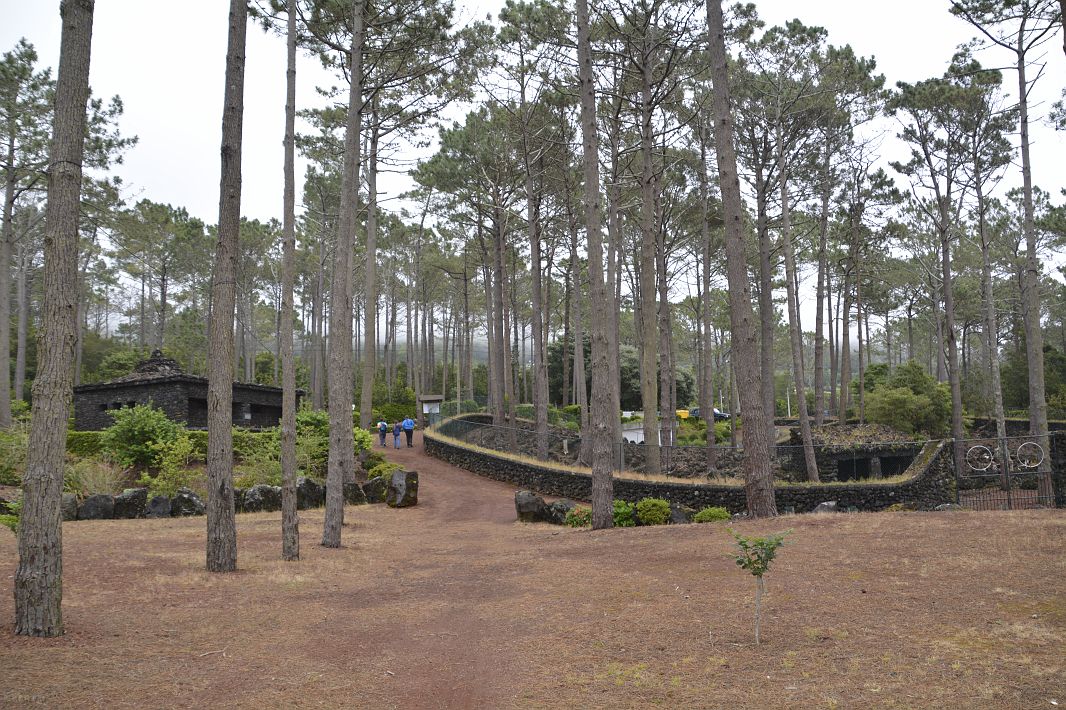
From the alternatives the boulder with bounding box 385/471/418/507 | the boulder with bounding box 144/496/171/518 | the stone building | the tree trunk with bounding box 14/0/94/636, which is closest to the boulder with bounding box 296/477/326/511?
the boulder with bounding box 385/471/418/507

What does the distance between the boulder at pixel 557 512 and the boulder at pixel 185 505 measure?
284 inches

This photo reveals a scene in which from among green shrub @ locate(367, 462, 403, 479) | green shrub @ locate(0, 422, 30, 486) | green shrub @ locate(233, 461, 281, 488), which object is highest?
green shrub @ locate(0, 422, 30, 486)

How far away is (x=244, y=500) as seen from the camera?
15.5m

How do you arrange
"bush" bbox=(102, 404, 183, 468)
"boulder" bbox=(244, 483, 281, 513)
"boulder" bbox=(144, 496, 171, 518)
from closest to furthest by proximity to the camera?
"boulder" bbox=(144, 496, 171, 518), "boulder" bbox=(244, 483, 281, 513), "bush" bbox=(102, 404, 183, 468)

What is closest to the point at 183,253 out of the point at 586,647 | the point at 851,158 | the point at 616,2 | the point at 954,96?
the point at 616,2

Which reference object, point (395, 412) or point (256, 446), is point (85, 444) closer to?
point (256, 446)

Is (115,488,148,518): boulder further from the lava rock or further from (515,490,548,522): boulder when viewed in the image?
(515,490,548,522): boulder

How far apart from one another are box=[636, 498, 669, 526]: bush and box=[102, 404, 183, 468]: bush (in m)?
13.5

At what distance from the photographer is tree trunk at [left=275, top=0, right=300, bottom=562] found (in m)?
9.70

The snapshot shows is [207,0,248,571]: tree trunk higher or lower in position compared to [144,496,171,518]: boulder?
higher

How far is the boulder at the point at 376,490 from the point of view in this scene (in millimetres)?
18141

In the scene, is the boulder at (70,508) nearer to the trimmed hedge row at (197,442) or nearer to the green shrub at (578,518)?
the trimmed hedge row at (197,442)

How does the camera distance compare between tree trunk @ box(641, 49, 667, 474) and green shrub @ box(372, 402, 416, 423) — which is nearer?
tree trunk @ box(641, 49, 667, 474)

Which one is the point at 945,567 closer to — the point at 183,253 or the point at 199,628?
the point at 199,628
